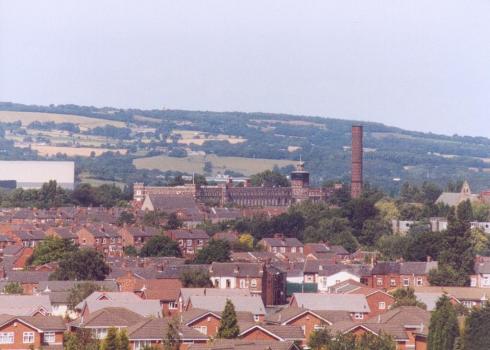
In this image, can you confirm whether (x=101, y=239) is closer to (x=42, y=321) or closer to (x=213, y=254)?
(x=213, y=254)

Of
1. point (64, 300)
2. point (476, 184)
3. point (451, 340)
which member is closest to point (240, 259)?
point (64, 300)

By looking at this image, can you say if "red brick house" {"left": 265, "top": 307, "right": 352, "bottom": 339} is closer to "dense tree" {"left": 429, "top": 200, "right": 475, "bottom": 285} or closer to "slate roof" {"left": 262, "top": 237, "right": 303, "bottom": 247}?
"dense tree" {"left": 429, "top": 200, "right": 475, "bottom": 285}

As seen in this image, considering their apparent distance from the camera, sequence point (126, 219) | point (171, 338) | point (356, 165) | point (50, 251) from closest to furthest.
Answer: point (171, 338) < point (50, 251) < point (126, 219) < point (356, 165)

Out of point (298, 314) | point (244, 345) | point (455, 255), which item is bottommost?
point (455, 255)

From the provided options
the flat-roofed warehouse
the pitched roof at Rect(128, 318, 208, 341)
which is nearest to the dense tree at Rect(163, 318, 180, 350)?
the pitched roof at Rect(128, 318, 208, 341)

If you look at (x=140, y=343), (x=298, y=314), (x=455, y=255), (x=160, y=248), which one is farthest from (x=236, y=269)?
(x=140, y=343)

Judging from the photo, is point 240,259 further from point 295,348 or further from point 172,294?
point 295,348
